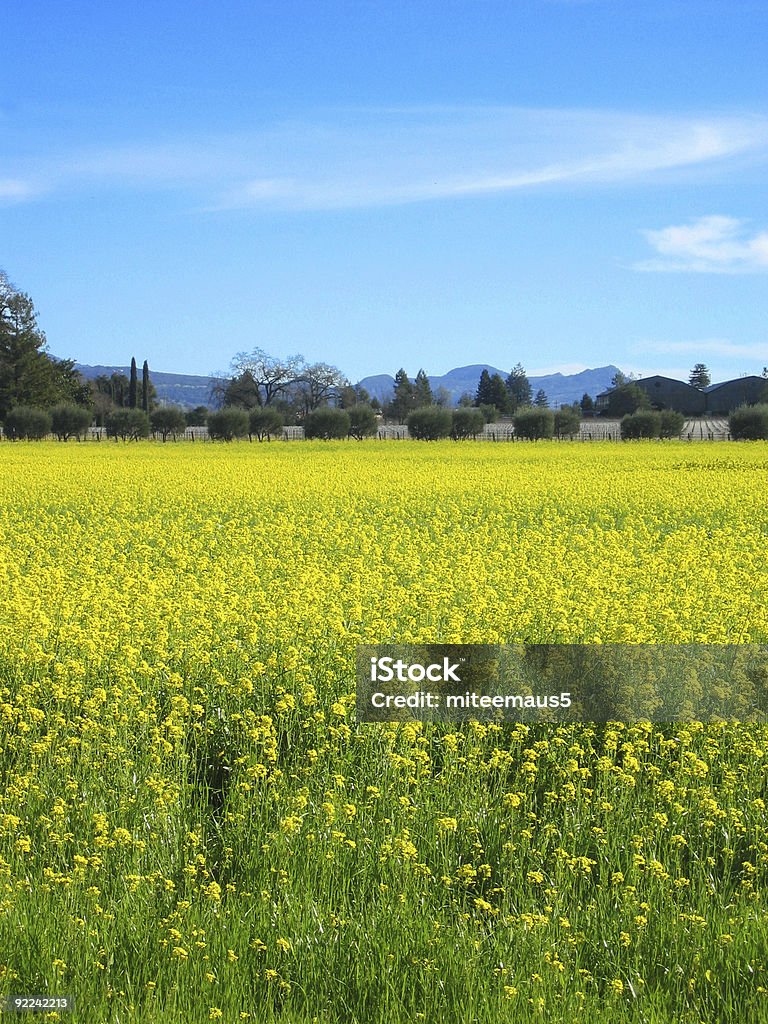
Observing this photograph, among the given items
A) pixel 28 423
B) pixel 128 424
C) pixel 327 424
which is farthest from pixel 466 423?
pixel 28 423

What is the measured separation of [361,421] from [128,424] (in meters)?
16.2

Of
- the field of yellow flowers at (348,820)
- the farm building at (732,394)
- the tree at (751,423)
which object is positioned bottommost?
the field of yellow flowers at (348,820)

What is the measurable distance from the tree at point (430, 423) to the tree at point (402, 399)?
167 feet

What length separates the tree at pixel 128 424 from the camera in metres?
76.4

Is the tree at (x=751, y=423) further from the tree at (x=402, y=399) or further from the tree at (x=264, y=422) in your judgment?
the tree at (x=402, y=399)

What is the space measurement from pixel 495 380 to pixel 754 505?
124 metres

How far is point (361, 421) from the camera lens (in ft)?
253

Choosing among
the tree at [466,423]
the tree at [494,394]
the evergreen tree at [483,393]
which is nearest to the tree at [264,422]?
the tree at [466,423]

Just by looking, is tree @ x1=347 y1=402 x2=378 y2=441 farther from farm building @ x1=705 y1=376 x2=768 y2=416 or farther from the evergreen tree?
the evergreen tree

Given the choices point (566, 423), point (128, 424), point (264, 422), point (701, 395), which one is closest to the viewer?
point (566, 423)

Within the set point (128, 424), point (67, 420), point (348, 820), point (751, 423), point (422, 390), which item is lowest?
point (348, 820)

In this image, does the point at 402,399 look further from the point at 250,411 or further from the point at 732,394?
the point at 250,411

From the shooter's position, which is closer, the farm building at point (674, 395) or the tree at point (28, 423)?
the tree at point (28, 423)

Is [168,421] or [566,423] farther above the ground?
[168,421]
